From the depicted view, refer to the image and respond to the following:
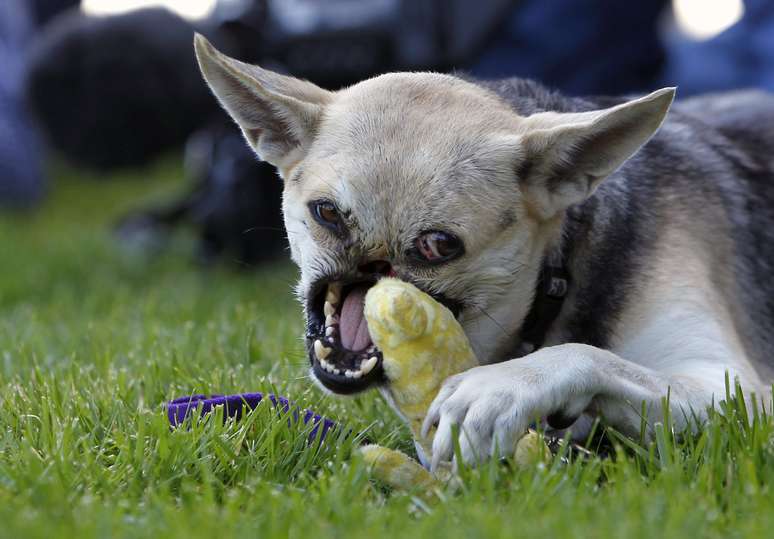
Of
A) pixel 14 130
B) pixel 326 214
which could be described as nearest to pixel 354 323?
pixel 326 214

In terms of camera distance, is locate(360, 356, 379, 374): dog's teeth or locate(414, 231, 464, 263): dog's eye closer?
locate(360, 356, 379, 374): dog's teeth

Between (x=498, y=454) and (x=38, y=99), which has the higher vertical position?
(x=38, y=99)

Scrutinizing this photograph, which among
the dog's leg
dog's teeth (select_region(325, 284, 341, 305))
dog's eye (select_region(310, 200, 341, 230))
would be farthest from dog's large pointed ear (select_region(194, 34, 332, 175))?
the dog's leg

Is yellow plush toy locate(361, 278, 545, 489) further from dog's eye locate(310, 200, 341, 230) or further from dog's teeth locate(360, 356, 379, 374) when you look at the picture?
dog's eye locate(310, 200, 341, 230)

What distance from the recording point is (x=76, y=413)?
3.00m

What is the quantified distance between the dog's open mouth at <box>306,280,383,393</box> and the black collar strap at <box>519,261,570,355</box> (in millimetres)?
545

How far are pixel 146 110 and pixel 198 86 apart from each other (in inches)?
23.5

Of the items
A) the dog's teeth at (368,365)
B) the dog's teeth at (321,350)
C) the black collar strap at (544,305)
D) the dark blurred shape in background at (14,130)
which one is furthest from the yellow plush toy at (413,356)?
the dark blurred shape in background at (14,130)

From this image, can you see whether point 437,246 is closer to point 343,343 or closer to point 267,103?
point 343,343

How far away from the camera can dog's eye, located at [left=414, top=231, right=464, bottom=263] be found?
2914mm

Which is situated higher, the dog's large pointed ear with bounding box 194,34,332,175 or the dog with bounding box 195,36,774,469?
the dog's large pointed ear with bounding box 194,34,332,175

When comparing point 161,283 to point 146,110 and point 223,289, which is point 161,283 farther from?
point 146,110

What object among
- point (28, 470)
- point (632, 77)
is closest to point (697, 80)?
point (632, 77)

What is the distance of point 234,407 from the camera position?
3.03 m
